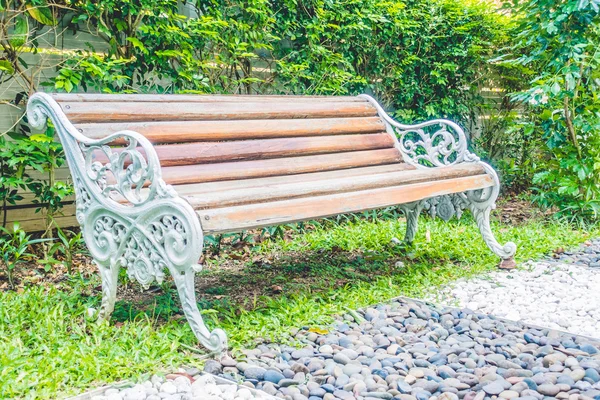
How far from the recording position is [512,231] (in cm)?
518

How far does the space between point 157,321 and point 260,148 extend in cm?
118

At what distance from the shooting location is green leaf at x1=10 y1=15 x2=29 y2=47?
3.90 meters

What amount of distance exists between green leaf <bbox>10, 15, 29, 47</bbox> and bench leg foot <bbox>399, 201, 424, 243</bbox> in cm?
267

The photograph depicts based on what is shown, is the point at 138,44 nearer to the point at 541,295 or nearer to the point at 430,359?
the point at 430,359

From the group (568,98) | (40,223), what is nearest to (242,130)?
(40,223)

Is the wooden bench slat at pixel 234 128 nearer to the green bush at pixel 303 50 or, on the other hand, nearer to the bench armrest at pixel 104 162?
the bench armrest at pixel 104 162

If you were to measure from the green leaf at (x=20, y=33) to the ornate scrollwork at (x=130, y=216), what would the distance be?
118cm

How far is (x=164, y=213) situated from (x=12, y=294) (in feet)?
4.49

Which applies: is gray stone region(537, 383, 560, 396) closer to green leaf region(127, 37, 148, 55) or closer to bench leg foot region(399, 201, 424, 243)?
bench leg foot region(399, 201, 424, 243)

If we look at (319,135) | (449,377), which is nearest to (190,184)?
(319,135)

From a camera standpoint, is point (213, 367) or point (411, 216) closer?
point (213, 367)

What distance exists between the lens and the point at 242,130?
11.8 feet

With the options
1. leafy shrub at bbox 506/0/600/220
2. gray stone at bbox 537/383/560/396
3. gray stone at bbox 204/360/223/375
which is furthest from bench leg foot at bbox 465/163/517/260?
gray stone at bbox 204/360/223/375

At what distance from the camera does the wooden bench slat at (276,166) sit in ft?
10.6
